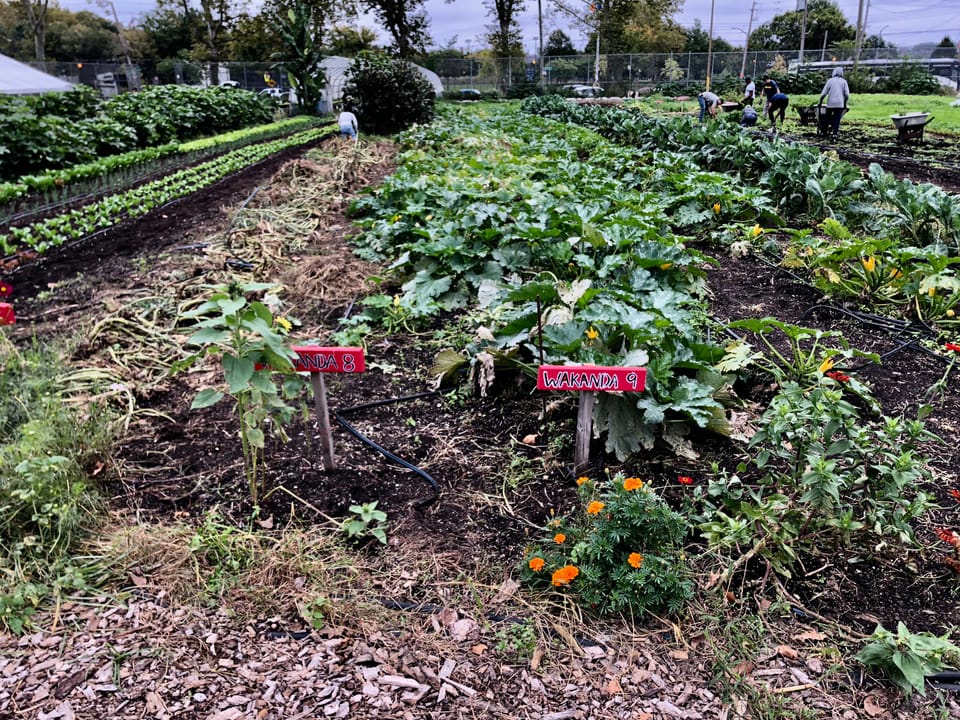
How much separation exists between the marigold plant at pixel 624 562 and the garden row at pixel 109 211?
6.07 metres

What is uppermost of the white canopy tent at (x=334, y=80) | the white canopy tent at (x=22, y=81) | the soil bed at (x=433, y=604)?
the white canopy tent at (x=334, y=80)

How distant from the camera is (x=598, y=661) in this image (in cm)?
207

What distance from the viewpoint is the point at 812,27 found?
61.8 m

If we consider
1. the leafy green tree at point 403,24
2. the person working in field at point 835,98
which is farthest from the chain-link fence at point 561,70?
the person working in field at point 835,98

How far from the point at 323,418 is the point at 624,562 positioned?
4.48 feet

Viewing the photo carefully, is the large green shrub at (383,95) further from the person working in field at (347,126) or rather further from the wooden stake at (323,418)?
the wooden stake at (323,418)

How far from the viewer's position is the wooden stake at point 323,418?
279cm

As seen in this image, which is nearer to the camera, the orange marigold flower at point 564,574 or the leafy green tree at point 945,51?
the orange marigold flower at point 564,574

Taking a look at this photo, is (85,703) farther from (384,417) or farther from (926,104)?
(926,104)

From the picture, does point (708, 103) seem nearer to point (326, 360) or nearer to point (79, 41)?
point (326, 360)

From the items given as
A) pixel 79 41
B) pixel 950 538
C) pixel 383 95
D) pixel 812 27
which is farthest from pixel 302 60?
pixel 812 27

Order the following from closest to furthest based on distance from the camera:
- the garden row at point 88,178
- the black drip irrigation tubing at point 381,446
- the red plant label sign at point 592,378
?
the red plant label sign at point 592,378
the black drip irrigation tubing at point 381,446
the garden row at point 88,178

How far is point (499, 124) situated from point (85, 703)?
16.9 metres

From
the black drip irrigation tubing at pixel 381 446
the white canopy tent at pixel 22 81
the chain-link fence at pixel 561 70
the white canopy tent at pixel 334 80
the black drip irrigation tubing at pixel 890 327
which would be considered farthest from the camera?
the chain-link fence at pixel 561 70
